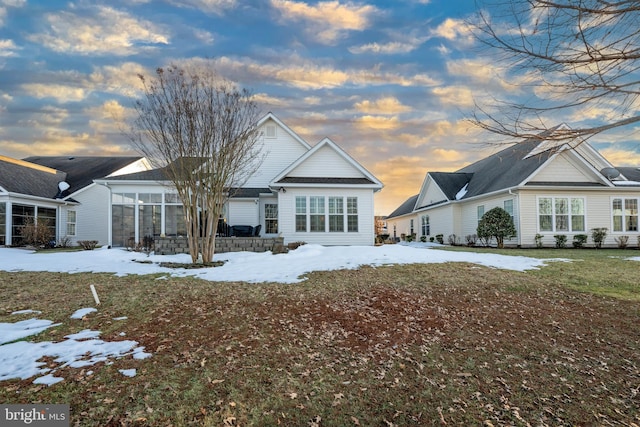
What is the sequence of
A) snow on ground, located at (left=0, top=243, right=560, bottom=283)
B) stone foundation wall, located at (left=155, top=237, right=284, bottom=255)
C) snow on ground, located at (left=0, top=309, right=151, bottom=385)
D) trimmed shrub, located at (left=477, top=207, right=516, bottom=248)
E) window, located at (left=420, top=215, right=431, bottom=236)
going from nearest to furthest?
snow on ground, located at (left=0, top=309, right=151, bottom=385) → snow on ground, located at (left=0, top=243, right=560, bottom=283) → stone foundation wall, located at (left=155, top=237, right=284, bottom=255) → trimmed shrub, located at (left=477, top=207, right=516, bottom=248) → window, located at (left=420, top=215, right=431, bottom=236)

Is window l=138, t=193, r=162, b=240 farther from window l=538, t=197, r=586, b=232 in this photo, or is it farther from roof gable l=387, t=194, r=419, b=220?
roof gable l=387, t=194, r=419, b=220

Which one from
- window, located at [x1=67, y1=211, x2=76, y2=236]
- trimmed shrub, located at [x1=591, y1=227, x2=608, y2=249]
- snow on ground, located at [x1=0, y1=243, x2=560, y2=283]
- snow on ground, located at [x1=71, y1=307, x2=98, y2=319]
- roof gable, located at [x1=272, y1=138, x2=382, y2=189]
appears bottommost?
snow on ground, located at [x1=71, y1=307, x2=98, y2=319]

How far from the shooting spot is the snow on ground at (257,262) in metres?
9.64

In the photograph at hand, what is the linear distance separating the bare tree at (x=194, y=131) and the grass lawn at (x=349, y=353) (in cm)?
352

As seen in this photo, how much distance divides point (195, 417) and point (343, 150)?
49.6ft

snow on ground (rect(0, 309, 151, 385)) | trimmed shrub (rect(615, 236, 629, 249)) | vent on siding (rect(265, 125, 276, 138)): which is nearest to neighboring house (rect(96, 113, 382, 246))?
vent on siding (rect(265, 125, 276, 138))

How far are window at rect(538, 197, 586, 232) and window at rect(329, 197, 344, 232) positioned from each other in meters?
11.7

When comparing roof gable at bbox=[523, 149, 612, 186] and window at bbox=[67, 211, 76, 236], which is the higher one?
roof gable at bbox=[523, 149, 612, 186]

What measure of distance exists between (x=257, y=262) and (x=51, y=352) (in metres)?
7.14

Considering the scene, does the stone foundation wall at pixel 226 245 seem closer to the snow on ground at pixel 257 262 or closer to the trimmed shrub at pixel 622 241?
the snow on ground at pixel 257 262

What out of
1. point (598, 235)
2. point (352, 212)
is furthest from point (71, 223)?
point (598, 235)

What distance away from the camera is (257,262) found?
11312mm

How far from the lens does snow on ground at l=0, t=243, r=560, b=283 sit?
9.64m

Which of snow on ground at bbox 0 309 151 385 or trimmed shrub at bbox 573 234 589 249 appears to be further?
trimmed shrub at bbox 573 234 589 249
